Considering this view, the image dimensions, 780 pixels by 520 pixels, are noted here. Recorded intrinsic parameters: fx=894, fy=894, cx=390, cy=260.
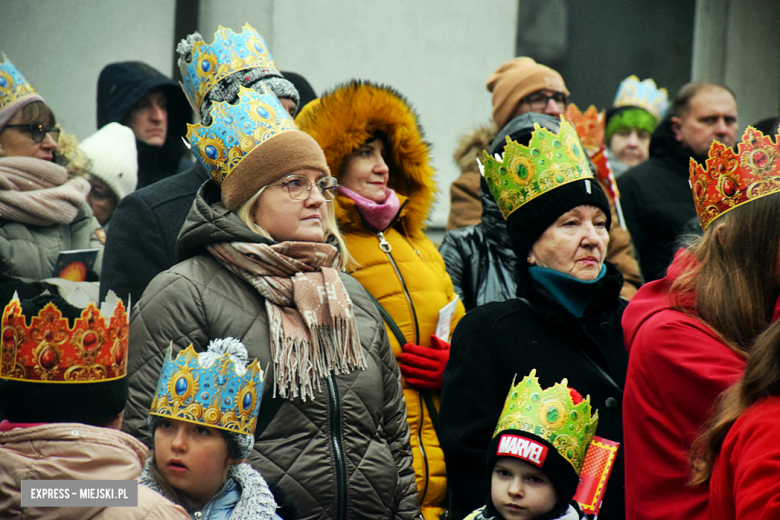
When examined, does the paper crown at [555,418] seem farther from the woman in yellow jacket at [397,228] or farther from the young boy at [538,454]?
the woman in yellow jacket at [397,228]

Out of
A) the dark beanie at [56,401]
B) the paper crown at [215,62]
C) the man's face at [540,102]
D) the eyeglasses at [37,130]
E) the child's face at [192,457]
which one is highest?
the man's face at [540,102]

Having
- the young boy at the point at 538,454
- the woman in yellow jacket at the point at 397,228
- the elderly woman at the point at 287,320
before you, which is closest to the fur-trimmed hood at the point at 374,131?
the woman in yellow jacket at the point at 397,228

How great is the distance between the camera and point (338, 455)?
289 centimetres

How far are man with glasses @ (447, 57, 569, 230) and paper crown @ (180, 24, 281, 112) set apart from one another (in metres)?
1.52

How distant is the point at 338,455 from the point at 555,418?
0.71m

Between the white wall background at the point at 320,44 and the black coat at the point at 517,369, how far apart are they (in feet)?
9.22

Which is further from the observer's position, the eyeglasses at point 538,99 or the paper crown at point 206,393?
the eyeglasses at point 538,99

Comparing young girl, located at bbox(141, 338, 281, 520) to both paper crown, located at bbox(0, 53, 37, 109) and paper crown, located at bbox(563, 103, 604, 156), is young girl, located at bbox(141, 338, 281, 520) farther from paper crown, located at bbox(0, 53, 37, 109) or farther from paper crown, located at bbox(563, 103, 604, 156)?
paper crown, located at bbox(563, 103, 604, 156)

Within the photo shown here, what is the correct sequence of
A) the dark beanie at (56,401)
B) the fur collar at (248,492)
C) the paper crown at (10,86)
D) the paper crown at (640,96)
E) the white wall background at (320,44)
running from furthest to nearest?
the paper crown at (640,96)
the white wall background at (320,44)
the paper crown at (10,86)
the fur collar at (248,492)
the dark beanie at (56,401)

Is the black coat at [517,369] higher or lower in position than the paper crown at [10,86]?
lower

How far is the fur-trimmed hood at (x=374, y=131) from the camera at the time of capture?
396 cm

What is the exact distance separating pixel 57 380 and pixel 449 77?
5372mm

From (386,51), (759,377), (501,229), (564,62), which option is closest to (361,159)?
(501,229)

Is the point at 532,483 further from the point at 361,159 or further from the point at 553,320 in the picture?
the point at 361,159
